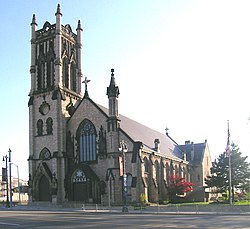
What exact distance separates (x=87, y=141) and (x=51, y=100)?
8846 millimetres

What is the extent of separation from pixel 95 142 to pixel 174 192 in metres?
14.3

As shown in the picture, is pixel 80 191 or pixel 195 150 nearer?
pixel 80 191

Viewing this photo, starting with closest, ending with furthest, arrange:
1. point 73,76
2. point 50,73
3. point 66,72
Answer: point 50,73, point 66,72, point 73,76

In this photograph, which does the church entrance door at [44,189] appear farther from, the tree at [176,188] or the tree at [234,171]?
the tree at [234,171]

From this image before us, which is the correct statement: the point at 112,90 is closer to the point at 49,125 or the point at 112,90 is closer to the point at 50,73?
the point at 49,125

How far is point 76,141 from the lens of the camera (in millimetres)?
57938

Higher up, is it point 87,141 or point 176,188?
point 87,141

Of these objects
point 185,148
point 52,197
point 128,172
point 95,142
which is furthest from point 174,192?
point 185,148

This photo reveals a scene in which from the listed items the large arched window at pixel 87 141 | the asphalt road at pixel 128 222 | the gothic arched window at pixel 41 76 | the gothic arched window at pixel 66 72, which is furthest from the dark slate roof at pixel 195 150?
the asphalt road at pixel 128 222

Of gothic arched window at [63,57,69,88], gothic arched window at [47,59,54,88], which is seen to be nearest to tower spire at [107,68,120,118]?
gothic arched window at [63,57,69,88]

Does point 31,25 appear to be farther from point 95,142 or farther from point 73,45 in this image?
point 95,142

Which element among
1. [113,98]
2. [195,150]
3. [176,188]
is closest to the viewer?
[113,98]

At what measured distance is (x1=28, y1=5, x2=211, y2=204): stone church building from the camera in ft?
173

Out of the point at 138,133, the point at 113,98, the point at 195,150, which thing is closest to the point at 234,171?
the point at 138,133
